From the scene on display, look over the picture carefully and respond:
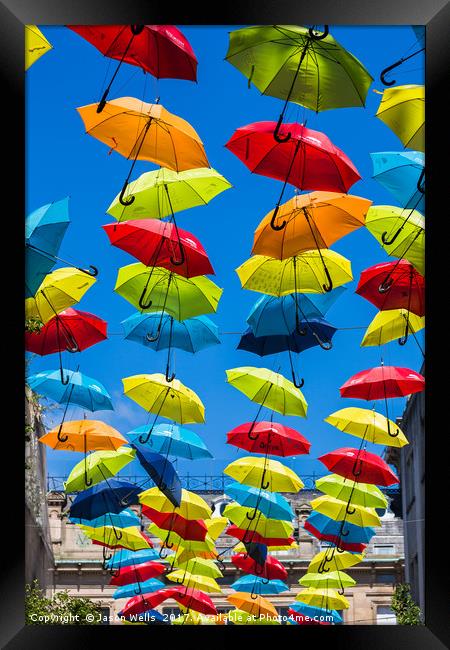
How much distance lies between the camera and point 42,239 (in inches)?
318

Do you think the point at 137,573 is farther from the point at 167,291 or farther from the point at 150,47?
the point at 150,47

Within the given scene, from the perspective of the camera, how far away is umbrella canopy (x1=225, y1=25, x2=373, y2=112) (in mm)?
6914

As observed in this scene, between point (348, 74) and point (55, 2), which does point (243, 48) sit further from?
point (55, 2)

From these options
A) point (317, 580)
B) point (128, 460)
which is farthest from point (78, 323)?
point (317, 580)

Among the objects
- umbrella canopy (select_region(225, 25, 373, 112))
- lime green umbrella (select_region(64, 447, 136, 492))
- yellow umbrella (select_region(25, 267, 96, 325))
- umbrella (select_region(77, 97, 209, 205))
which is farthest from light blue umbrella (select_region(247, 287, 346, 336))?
lime green umbrella (select_region(64, 447, 136, 492))

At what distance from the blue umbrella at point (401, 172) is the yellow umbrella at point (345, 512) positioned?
5800mm

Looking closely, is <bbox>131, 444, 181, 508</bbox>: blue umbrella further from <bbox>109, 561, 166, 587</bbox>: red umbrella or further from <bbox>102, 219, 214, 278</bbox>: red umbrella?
<bbox>109, 561, 166, 587</bbox>: red umbrella

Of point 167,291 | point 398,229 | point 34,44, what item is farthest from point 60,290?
point 398,229

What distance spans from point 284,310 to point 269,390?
144 centimetres

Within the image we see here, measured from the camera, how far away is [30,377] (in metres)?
10.5

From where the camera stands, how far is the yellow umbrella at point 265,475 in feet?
39.1

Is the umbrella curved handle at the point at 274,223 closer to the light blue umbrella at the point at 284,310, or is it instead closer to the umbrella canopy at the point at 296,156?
the umbrella canopy at the point at 296,156

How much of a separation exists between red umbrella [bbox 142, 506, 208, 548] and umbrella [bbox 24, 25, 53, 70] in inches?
269

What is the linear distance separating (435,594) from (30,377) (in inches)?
199
